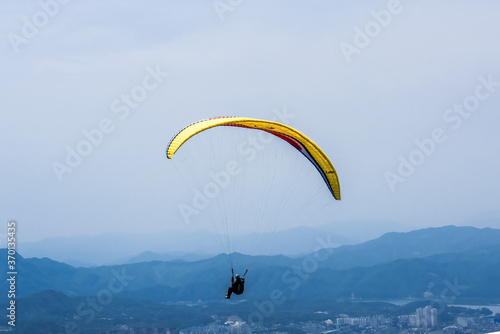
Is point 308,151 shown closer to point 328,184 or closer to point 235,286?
point 328,184

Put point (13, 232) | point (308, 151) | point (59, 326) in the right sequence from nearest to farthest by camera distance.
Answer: point (308, 151) → point (13, 232) → point (59, 326)

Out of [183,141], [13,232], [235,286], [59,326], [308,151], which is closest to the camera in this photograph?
[183,141]

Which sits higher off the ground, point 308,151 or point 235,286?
point 308,151

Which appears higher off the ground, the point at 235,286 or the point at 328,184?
the point at 328,184

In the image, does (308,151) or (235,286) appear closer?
(235,286)

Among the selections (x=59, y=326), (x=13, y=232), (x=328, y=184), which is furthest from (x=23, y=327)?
(x=328, y=184)

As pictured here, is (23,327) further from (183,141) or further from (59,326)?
(183,141)

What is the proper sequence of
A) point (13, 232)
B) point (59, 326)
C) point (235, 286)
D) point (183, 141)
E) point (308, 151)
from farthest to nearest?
point (59, 326)
point (13, 232)
point (308, 151)
point (235, 286)
point (183, 141)

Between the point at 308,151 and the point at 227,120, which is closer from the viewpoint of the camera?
the point at 227,120
